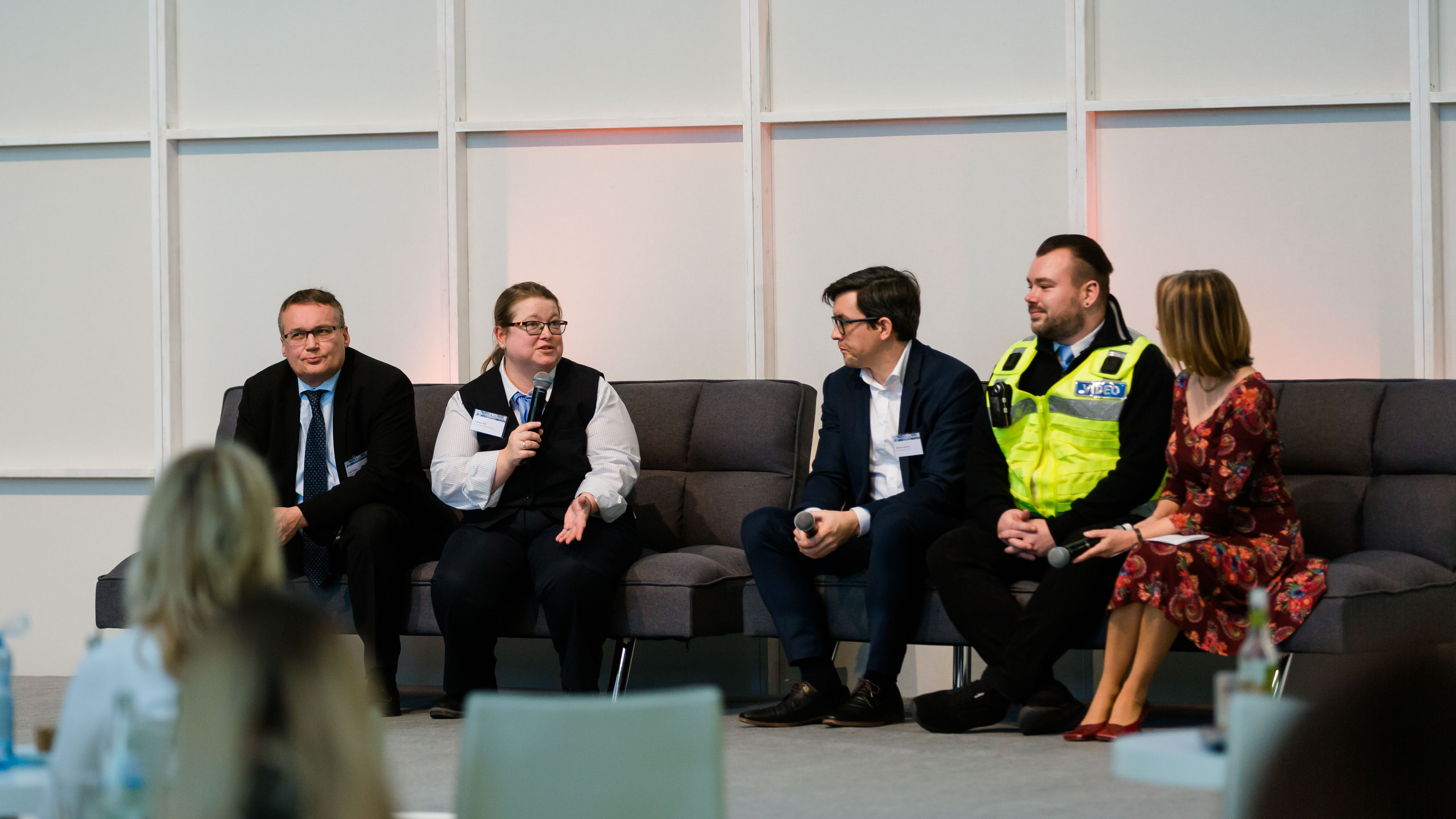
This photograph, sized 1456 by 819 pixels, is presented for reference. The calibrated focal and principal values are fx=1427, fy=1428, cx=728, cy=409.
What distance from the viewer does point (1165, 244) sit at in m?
4.95

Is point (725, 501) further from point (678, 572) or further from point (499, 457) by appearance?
point (499, 457)

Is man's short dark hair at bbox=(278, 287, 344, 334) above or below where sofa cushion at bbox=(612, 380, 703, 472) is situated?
above

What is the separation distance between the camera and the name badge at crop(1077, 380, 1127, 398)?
154 inches

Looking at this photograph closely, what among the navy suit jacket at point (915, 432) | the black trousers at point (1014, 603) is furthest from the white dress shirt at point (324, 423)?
the black trousers at point (1014, 603)

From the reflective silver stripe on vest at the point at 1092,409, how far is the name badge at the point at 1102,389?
1cm

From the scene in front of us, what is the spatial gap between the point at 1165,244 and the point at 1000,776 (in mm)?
2373

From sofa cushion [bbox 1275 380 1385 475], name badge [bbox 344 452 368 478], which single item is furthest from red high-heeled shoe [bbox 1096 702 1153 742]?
name badge [bbox 344 452 368 478]

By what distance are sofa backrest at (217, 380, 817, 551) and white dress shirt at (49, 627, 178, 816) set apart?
10.1 feet

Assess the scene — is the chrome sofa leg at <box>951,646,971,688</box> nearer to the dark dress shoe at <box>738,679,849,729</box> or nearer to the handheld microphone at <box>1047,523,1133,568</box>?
the dark dress shoe at <box>738,679,849,729</box>

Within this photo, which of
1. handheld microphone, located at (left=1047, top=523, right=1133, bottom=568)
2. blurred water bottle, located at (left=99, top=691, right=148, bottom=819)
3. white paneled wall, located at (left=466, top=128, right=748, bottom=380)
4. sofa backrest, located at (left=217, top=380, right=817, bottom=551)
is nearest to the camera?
blurred water bottle, located at (left=99, top=691, right=148, bottom=819)

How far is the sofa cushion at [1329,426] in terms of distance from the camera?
13.9 feet

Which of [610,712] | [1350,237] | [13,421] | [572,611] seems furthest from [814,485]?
[13,421]

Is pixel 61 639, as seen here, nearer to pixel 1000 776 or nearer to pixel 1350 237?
pixel 1000 776

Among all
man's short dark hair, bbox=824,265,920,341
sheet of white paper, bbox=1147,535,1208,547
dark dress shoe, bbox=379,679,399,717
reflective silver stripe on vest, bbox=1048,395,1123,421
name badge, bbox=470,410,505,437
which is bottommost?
dark dress shoe, bbox=379,679,399,717
